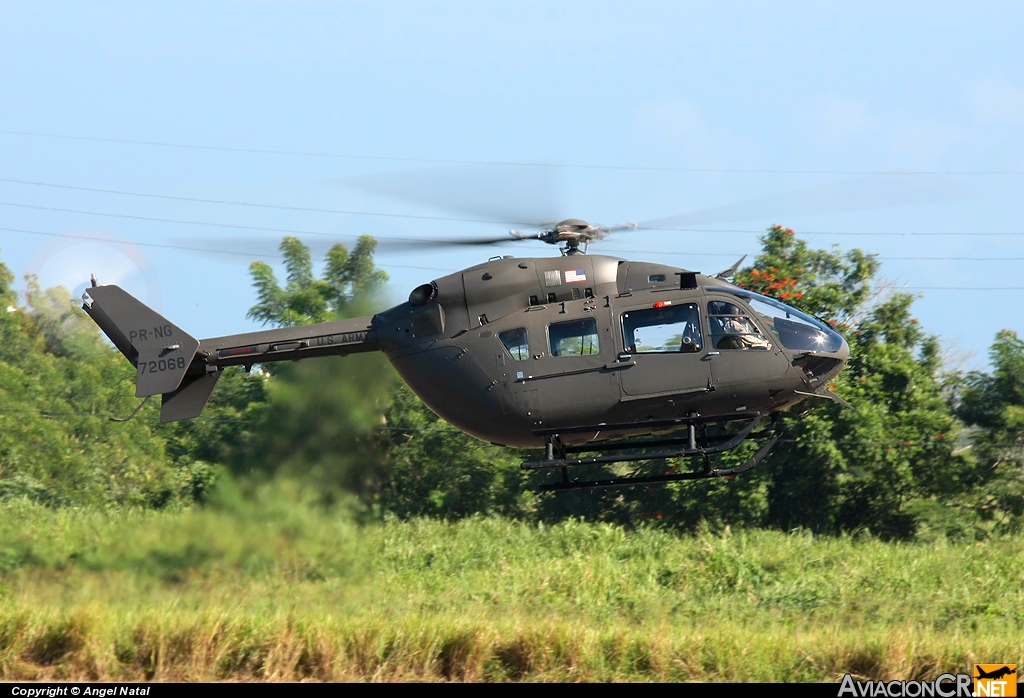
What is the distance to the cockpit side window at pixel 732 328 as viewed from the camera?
36.9ft

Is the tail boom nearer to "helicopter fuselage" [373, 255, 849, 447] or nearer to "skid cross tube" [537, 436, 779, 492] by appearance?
"helicopter fuselage" [373, 255, 849, 447]

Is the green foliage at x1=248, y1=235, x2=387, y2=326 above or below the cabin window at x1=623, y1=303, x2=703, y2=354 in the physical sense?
above

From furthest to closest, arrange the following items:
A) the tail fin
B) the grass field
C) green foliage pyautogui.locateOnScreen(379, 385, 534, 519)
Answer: green foliage pyautogui.locateOnScreen(379, 385, 534, 519) → the grass field → the tail fin

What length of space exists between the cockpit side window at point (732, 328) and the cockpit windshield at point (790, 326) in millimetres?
149

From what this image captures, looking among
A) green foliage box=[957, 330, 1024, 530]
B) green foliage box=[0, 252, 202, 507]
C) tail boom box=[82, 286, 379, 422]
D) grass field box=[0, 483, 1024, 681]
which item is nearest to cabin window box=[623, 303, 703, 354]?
tail boom box=[82, 286, 379, 422]

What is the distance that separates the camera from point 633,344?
11336 mm

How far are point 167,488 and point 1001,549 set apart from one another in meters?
16.0

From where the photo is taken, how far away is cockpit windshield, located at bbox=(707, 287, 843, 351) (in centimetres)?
1131

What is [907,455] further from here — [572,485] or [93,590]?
[93,590]

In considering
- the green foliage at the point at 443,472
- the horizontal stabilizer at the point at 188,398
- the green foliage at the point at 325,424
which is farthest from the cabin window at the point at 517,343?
the green foliage at the point at 443,472

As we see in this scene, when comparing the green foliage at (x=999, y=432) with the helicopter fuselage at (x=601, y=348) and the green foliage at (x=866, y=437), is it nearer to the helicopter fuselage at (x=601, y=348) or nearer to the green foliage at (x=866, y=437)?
the green foliage at (x=866, y=437)

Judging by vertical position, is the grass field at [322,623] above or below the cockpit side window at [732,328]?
below

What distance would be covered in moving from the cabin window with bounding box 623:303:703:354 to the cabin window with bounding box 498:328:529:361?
1.05 m

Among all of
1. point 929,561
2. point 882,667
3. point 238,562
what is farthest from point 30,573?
point 929,561
